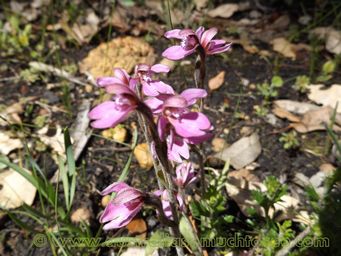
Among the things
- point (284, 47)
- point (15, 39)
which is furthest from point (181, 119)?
point (15, 39)

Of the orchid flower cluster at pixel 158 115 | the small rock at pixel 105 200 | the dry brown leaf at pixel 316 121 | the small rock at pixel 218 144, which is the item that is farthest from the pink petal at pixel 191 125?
the dry brown leaf at pixel 316 121

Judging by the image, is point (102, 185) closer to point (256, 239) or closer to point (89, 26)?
point (256, 239)

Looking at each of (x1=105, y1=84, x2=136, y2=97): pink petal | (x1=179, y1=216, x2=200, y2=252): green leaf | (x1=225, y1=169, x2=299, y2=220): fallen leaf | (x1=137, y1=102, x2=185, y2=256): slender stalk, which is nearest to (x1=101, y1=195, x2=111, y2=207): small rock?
(x1=225, y1=169, x2=299, y2=220): fallen leaf

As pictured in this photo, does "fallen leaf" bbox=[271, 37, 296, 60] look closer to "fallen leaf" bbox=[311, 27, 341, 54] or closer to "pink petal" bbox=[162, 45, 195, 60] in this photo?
"fallen leaf" bbox=[311, 27, 341, 54]

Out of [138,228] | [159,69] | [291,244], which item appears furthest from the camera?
[138,228]

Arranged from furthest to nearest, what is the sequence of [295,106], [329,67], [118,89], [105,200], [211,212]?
1. [329,67]
2. [295,106]
3. [105,200]
4. [211,212]
5. [118,89]

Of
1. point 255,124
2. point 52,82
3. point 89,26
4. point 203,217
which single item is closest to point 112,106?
point 203,217

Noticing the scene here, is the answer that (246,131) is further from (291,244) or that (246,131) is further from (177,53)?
(177,53)

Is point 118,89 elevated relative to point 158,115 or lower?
elevated
